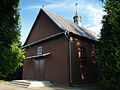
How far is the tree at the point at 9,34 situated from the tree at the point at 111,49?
534cm

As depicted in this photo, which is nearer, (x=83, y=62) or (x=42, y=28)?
(x=83, y=62)

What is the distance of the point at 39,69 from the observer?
50.9 ft

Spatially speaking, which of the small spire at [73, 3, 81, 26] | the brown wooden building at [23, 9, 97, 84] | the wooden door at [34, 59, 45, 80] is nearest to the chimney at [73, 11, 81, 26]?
the small spire at [73, 3, 81, 26]

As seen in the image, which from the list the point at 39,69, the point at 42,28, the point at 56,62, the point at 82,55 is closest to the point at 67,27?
the point at 82,55

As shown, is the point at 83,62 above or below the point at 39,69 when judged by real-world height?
above

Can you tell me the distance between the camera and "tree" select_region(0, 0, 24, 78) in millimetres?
5070

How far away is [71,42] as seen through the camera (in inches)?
513

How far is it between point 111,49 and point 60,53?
590cm

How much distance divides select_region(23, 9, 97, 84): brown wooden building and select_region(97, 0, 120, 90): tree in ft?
13.3

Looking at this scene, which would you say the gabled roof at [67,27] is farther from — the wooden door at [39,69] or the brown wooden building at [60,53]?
the wooden door at [39,69]

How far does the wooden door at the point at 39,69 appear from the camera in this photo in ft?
49.2

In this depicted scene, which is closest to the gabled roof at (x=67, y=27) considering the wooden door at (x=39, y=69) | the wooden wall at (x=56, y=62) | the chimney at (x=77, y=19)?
the wooden wall at (x=56, y=62)

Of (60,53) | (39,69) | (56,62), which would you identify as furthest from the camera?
(39,69)

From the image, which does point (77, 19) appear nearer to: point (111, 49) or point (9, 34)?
point (111, 49)
